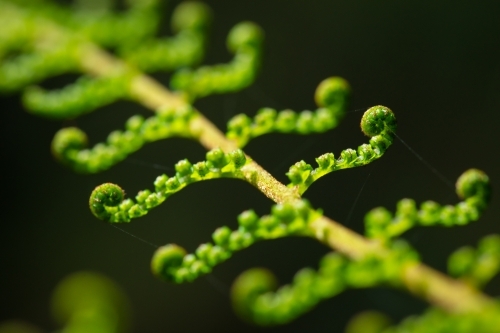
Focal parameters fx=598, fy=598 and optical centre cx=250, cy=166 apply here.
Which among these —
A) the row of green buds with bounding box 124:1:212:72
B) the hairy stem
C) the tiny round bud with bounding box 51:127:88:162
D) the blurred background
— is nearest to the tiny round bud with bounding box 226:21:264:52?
the row of green buds with bounding box 124:1:212:72

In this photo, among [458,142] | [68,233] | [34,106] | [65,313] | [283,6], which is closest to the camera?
[65,313]

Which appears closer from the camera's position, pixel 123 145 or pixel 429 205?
pixel 429 205

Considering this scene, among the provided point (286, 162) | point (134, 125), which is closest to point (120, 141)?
point (134, 125)

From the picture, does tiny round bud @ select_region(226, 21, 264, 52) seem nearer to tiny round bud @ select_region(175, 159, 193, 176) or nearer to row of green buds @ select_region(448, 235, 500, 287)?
tiny round bud @ select_region(175, 159, 193, 176)

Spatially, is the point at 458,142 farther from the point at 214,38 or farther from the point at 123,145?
the point at 123,145

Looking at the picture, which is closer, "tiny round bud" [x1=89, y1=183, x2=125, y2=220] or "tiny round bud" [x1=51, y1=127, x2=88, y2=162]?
"tiny round bud" [x1=89, y1=183, x2=125, y2=220]

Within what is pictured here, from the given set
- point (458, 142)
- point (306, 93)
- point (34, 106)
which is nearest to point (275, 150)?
point (306, 93)

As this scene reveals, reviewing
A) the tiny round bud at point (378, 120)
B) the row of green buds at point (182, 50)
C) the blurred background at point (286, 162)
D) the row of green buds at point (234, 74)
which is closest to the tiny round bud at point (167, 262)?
the tiny round bud at point (378, 120)
